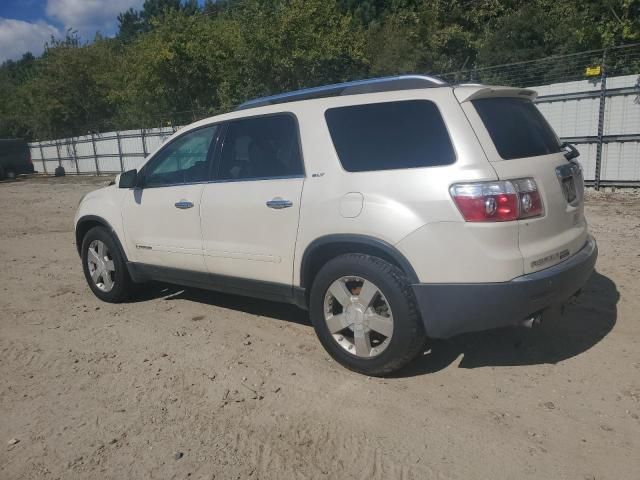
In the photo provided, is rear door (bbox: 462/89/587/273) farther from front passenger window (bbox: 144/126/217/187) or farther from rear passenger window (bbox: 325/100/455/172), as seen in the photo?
front passenger window (bbox: 144/126/217/187)

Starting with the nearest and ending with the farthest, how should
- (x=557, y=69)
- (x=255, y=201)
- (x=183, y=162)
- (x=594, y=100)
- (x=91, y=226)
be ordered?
1. (x=255, y=201)
2. (x=183, y=162)
3. (x=91, y=226)
4. (x=594, y=100)
5. (x=557, y=69)

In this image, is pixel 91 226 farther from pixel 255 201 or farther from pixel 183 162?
pixel 255 201

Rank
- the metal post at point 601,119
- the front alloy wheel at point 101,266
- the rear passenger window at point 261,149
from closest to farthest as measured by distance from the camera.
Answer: the rear passenger window at point 261,149 → the front alloy wheel at point 101,266 → the metal post at point 601,119

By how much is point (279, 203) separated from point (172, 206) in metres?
1.28

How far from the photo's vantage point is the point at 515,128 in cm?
349

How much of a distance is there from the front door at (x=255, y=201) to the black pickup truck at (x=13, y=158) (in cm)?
2707

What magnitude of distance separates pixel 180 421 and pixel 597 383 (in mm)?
2606

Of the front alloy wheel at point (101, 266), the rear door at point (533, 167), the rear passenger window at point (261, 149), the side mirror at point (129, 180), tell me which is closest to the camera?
the rear door at point (533, 167)

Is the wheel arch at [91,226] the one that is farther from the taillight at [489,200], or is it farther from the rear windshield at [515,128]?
the rear windshield at [515,128]

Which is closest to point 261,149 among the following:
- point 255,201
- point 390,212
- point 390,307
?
point 255,201

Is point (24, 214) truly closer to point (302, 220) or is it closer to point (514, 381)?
point (302, 220)

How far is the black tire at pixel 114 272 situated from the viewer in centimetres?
533

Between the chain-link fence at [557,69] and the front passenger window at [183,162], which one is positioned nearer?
the front passenger window at [183,162]

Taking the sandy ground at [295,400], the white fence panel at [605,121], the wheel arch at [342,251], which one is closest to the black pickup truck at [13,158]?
the white fence panel at [605,121]
